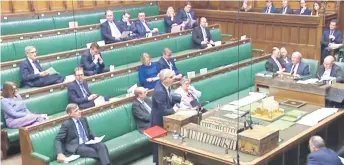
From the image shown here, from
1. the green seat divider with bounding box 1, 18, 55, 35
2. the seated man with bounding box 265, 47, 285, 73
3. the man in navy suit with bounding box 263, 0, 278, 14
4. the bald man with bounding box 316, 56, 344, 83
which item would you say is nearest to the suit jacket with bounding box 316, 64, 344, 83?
the bald man with bounding box 316, 56, 344, 83

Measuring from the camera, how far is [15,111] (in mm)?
5551

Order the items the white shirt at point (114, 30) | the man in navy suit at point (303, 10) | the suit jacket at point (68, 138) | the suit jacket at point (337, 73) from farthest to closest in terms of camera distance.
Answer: the man in navy suit at point (303, 10) → the white shirt at point (114, 30) → the suit jacket at point (337, 73) → the suit jacket at point (68, 138)

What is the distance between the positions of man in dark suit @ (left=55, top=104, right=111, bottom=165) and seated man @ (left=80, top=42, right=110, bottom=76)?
2.25 m

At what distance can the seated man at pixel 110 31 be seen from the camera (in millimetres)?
8547

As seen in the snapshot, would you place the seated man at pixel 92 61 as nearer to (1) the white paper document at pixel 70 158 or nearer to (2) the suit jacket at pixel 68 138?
(2) the suit jacket at pixel 68 138

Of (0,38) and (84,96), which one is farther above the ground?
(0,38)

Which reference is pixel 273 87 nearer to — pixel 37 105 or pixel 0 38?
pixel 37 105

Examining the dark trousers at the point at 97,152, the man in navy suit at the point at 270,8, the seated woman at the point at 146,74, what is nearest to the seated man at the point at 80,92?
the seated woman at the point at 146,74

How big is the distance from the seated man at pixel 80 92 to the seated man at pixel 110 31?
2.44m

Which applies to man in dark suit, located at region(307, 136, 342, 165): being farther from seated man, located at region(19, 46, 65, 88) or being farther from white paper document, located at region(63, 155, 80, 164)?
seated man, located at region(19, 46, 65, 88)

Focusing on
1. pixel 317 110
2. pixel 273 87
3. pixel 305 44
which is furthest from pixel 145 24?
pixel 317 110

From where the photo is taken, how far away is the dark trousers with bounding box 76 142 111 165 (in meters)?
4.92

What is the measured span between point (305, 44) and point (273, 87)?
365 cm

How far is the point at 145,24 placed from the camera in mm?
9203
